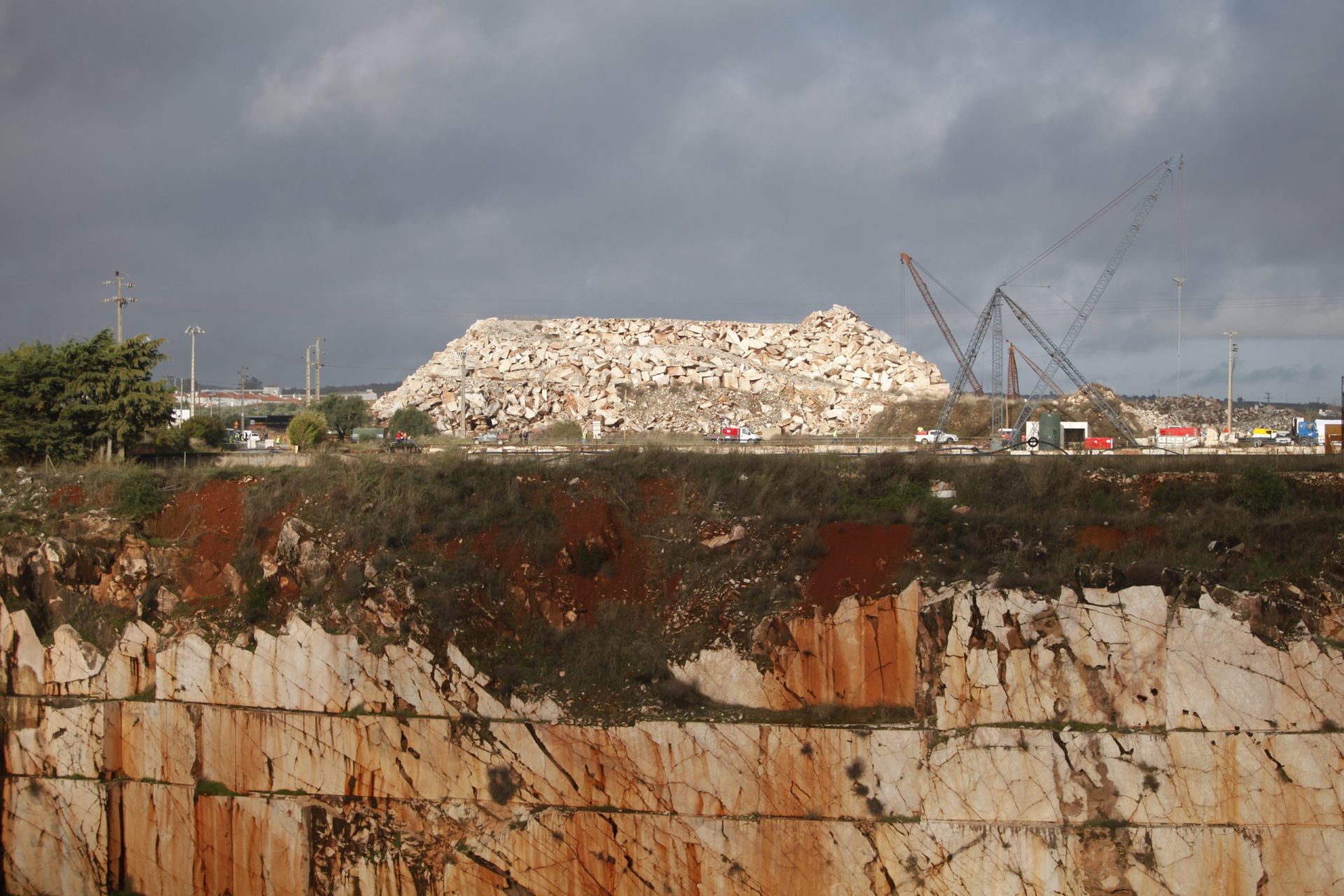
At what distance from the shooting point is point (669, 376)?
60.5 meters

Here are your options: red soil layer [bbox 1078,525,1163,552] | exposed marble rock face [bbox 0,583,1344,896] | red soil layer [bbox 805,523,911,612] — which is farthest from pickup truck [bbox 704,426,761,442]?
exposed marble rock face [bbox 0,583,1344,896]

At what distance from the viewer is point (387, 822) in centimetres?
1958

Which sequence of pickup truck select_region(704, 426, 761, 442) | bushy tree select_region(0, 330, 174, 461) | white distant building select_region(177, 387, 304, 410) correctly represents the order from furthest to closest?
white distant building select_region(177, 387, 304, 410) → pickup truck select_region(704, 426, 761, 442) → bushy tree select_region(0, 330, 174, 461)

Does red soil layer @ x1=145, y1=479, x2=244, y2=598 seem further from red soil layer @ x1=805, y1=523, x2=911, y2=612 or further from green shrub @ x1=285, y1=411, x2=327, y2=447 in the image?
red soil layer @ x1=805, y1=523, x2=911, y2=612

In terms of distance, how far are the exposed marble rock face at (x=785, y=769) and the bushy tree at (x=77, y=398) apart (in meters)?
11.5

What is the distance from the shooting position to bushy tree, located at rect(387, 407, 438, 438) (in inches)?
2099

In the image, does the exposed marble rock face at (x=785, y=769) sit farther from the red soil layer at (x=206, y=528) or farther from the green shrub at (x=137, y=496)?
the green shrub at (x=137, y=496)

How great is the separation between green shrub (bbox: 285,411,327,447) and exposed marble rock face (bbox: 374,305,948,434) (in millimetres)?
11413

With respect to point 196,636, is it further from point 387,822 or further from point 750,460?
point 750,460

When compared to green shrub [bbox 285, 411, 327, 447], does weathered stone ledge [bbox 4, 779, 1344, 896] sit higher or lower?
lower

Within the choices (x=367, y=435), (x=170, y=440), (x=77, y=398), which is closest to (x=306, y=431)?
(x=170, y=440)

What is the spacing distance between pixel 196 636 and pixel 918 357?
53.7 meters

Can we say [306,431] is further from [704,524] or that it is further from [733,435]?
[704,524]

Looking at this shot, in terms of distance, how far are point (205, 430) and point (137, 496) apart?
1790cm
